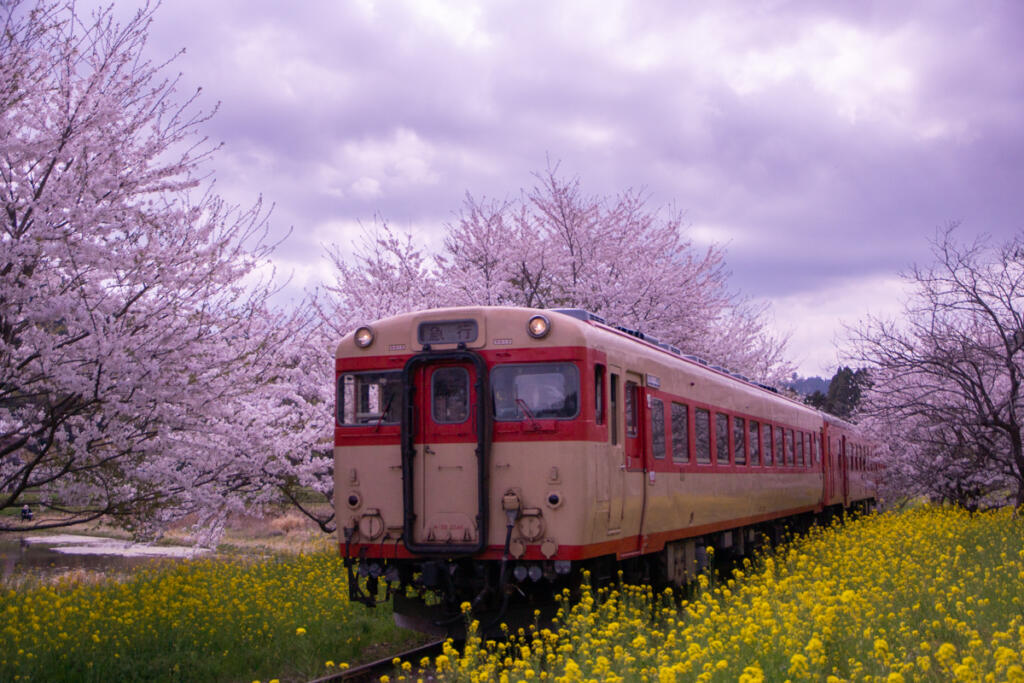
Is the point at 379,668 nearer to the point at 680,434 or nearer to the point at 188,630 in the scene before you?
the point at 188,630

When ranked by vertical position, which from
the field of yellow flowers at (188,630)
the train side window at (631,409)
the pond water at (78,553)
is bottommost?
the pond water at (78,553)

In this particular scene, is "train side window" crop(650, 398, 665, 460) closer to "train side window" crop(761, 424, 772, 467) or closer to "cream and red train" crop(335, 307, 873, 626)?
"cream and red train" crop(335, 307, 873, 626)

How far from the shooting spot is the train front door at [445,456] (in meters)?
7.79

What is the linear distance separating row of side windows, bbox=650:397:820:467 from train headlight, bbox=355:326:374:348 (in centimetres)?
274

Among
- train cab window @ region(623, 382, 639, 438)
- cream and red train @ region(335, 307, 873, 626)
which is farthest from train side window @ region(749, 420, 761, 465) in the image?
train cab window @ region(623, 382, 639, 438)

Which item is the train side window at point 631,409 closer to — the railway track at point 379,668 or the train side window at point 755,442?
the railway track at point 379,668

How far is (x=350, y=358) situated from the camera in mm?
8477

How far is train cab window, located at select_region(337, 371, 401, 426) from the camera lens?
27.2ft

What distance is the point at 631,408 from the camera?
8.79 m

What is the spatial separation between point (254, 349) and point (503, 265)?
9.68m

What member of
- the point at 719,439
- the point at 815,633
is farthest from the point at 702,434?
the point at 815,633

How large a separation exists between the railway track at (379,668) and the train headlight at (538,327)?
8.89ft

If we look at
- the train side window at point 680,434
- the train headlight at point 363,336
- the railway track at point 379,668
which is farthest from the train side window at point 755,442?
the train headlight at point 363,336

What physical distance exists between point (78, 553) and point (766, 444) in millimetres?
19263
